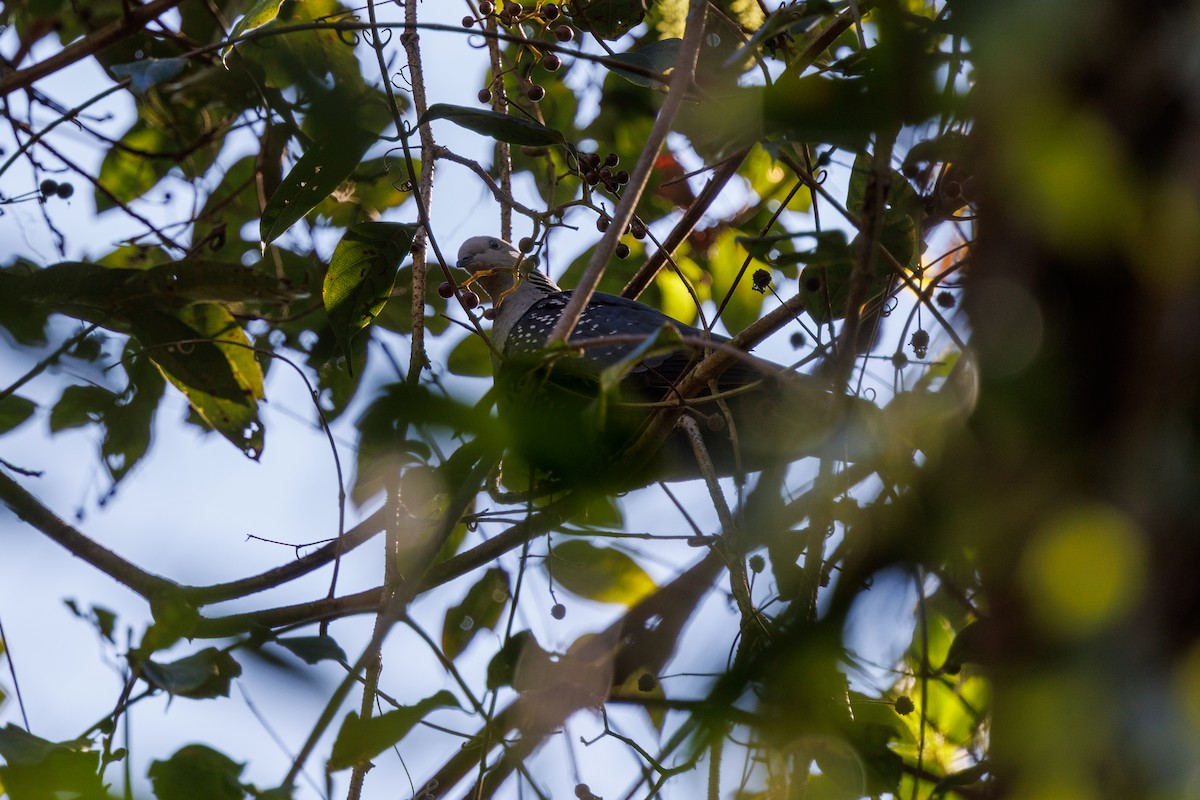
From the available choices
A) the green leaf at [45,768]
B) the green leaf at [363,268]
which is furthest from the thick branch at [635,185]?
the green leaf at [363,268]

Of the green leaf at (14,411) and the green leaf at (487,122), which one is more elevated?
the green leaf at (487,122)

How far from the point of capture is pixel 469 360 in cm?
329

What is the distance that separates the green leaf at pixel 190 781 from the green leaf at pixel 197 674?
20 centimetres

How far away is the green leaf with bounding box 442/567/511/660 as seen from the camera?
2676 mm

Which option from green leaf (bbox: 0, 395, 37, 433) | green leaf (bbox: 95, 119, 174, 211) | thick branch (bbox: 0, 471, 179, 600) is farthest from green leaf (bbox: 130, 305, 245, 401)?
green leaf (bbox: 95, 119, 174, 211)

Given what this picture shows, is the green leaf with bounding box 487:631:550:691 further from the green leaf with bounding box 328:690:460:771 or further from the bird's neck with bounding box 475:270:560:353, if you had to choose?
the bird's neck with bounding box 475:270:560:353

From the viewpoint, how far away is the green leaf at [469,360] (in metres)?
3.28

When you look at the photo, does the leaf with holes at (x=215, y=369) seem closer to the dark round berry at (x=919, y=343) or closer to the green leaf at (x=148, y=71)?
the green leaf at (x=148, y=71)

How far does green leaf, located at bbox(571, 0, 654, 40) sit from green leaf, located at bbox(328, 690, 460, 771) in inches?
87.8

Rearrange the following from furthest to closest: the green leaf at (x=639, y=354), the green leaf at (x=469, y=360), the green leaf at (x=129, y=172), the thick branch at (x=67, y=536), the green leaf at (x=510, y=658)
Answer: the green leaf at (x=129, y=172)
the green leaf at (x=469, y=360)
the thick branch at (x=67, y=536)
the green leaf at (x=510, y=658)
the green leaf at (x=639, y=354)

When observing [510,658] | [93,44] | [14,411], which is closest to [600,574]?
[510,658]

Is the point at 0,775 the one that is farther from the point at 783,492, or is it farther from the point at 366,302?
the point at 366,302

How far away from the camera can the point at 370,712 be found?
177 cm

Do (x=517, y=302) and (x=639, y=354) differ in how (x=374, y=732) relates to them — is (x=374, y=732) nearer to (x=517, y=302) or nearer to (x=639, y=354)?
(x=639, y=354)
